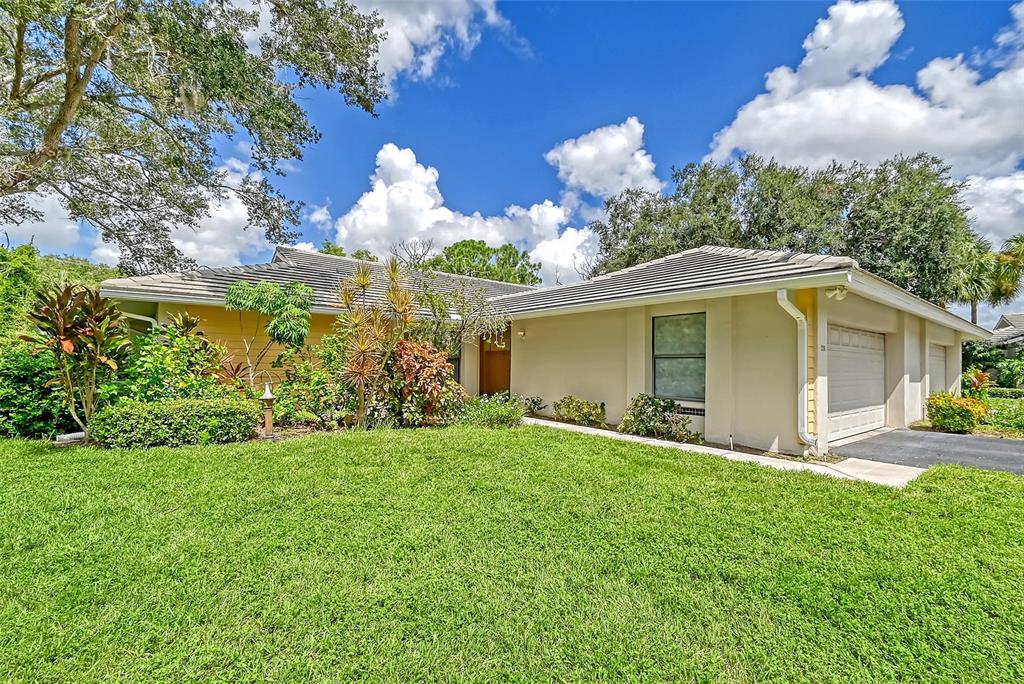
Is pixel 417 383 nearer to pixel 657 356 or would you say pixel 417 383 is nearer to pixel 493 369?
pixel 657 356

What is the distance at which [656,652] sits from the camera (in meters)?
2.54

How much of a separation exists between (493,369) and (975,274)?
28.6 m

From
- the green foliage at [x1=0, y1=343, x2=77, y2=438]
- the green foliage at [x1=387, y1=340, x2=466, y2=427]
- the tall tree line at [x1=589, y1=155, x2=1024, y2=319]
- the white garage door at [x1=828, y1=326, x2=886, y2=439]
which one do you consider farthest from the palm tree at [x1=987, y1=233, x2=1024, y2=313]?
the green foliage at [x1=0, y1=343, x2=77, y2=438]

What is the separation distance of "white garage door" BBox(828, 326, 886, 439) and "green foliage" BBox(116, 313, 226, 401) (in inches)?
471

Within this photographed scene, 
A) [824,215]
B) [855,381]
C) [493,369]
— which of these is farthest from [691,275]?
[824,215]

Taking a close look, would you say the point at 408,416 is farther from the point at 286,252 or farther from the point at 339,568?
the point at 286,252

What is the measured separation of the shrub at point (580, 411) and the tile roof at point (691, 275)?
244 cm

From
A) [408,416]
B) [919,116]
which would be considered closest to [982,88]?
[919,116]

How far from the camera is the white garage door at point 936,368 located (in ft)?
43.2

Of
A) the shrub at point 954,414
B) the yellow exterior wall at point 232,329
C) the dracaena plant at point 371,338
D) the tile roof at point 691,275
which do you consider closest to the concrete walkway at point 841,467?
the tile roof at point 691,275

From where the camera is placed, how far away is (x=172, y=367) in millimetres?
7520

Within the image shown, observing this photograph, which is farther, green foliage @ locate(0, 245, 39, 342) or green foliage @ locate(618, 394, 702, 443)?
green foliage @ locate(618, 394, 702, 443)

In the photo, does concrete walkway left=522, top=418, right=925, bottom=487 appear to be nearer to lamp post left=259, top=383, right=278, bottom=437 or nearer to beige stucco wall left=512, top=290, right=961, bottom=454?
beige stucco wall left=512, top=290, right=961, bottom=454

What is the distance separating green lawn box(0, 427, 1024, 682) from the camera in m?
2.48
